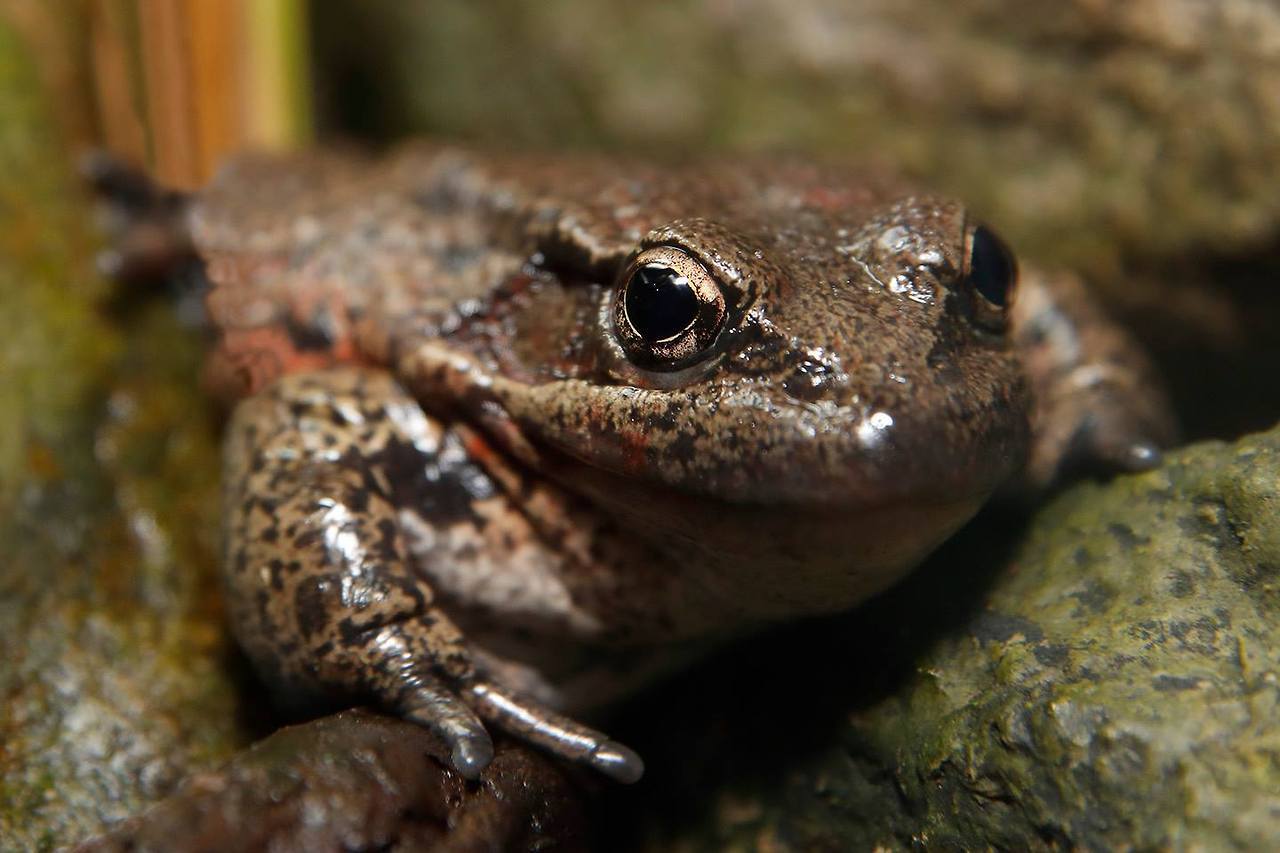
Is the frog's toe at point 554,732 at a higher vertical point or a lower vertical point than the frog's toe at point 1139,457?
lower

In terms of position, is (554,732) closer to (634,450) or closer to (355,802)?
(355,802)

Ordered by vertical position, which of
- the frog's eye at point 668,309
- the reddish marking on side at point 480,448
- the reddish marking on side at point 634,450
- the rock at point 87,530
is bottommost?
the rock at point 87,530

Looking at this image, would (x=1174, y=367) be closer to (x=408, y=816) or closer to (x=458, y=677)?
(x=458, y=677)

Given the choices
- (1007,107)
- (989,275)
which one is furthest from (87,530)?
(1007,107)

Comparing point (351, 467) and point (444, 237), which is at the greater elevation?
point (444, 237)

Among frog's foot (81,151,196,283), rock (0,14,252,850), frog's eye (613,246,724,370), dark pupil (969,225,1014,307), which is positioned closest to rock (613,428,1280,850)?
dark pupil (969,225,1014,307)

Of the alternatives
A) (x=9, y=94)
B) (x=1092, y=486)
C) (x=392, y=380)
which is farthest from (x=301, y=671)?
(x=9, y=94)

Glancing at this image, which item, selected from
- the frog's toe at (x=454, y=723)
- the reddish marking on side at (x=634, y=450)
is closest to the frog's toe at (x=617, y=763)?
the frog's toe at (x=454, y=723)

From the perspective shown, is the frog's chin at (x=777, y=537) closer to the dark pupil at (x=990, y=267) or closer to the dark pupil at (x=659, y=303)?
the dark pupil at (x=659, y=303)
